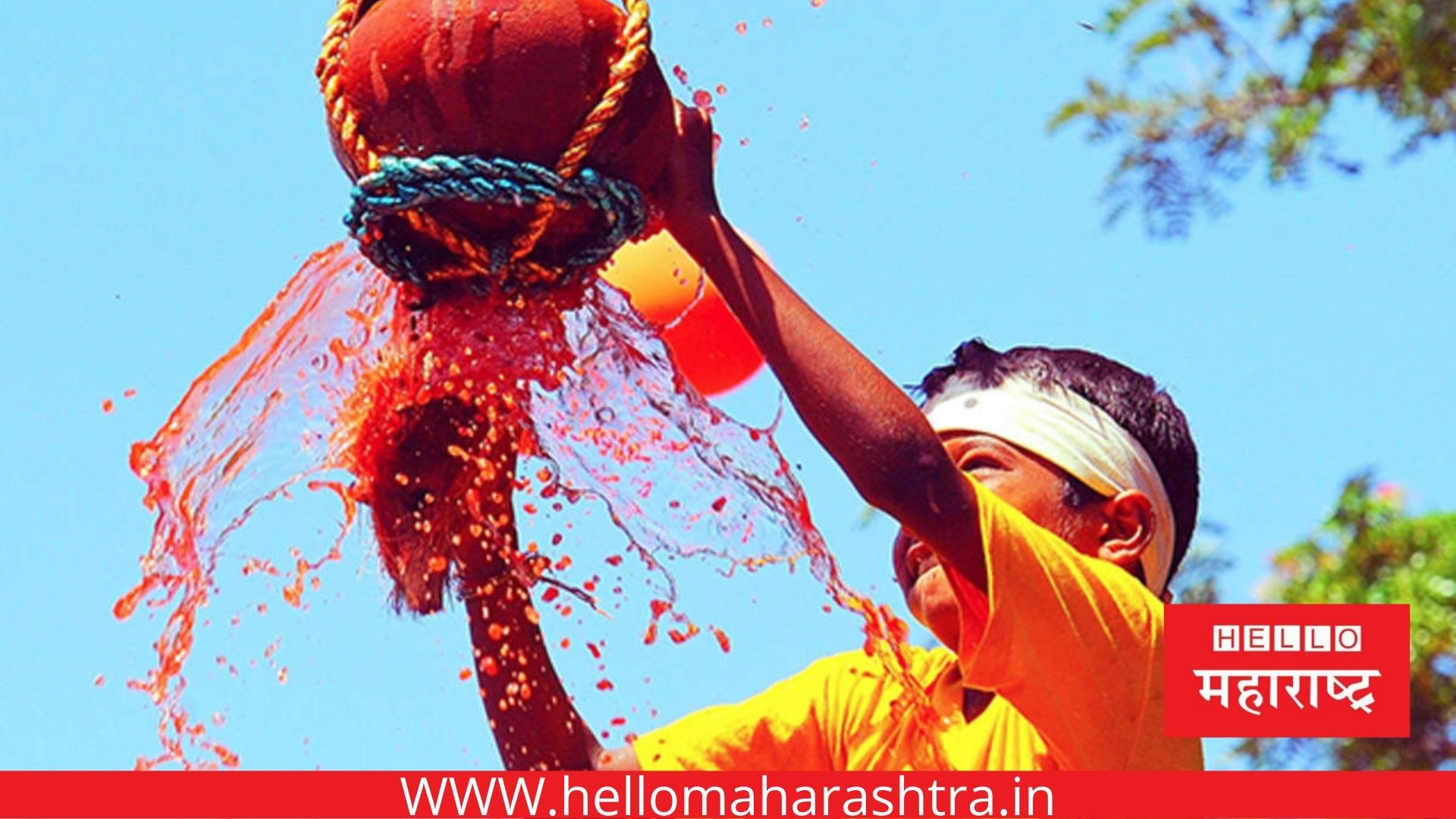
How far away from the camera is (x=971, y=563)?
4031 mm

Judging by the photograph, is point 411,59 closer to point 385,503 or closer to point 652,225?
point 652,225

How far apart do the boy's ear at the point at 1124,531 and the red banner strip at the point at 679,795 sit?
391 millimetres

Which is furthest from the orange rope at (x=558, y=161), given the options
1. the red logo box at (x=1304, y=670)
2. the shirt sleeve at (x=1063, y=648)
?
the red logo box at (x=1304, y=670)

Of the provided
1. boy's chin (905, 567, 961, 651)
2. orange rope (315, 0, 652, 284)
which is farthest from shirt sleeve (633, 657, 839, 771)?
orange rope (315, 0, 652, 284)

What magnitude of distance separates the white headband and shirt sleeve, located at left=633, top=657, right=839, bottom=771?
1.63 ft

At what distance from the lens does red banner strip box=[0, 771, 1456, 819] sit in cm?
419

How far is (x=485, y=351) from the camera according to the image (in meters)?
4.20

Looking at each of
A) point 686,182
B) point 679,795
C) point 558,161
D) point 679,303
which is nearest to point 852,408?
point 686,182

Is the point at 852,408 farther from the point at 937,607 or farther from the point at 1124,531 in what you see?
the point at 1124,531

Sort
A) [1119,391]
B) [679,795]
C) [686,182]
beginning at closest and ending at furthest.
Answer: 1. [686,182]
2. [679,795]
3. [1119,391]

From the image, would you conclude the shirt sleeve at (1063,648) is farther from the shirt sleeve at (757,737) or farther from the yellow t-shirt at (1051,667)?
the shirt sleeve at (757,737)

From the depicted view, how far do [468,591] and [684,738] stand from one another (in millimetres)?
437

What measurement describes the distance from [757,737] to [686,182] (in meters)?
1.02

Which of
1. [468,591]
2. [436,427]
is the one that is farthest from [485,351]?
[468,591]
